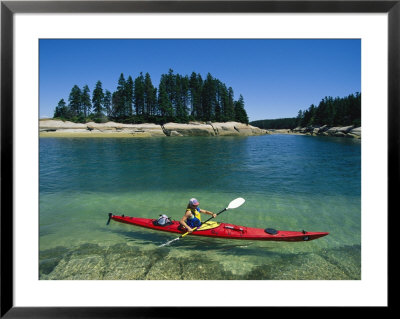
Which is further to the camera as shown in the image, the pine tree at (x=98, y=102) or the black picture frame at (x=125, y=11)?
the pine tree at (x=98, y=102)

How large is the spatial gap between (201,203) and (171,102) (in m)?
16.1

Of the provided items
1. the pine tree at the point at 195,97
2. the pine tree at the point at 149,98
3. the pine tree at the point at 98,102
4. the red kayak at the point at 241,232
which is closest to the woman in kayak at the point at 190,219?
the red kayak at the point at 241,232

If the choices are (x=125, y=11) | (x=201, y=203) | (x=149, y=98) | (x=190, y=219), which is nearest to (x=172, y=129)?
(x=149, y=98)

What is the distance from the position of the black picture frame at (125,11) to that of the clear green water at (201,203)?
0.46m

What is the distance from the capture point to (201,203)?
31.8 ft

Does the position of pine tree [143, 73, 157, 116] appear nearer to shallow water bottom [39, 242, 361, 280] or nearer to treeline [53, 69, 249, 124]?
treeline [53, 69, 249, 124]

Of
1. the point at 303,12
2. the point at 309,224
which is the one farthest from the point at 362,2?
the point at 309,224

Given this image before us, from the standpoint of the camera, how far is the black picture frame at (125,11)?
2.60m

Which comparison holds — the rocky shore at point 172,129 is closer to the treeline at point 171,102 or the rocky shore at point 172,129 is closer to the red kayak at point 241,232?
the treeline at point 171,102

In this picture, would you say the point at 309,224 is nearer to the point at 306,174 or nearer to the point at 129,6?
the point at 129,6

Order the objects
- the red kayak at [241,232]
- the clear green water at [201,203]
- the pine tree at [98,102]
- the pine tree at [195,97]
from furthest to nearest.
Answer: the pine tree at [195,97], the pine tree at [98,102], the red kayak at [241,232], the clear green water at [201,203]

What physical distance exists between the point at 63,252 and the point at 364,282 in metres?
5.42

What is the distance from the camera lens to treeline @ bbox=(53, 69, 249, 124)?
18.9 metres

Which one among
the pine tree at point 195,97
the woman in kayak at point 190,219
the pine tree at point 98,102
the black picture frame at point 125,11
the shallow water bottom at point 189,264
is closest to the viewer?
the black picture frame at point 125,11
